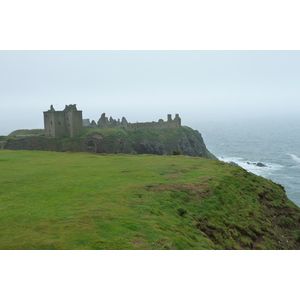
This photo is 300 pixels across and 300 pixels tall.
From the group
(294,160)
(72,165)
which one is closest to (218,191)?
(72,165)

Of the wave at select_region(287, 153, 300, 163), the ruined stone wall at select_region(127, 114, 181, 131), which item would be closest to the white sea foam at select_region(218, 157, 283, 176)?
the wave at select_region(287, 153, 300, 163)

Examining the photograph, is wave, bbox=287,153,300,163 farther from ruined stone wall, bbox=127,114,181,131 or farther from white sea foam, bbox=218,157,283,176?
ruined stone wall, bbox=127,114,181,131

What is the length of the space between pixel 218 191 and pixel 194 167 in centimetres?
1002

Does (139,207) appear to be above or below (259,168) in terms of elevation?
above

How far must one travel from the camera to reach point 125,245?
53.7 ft

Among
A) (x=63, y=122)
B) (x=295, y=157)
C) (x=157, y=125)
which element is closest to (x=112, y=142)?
(x=63, y=122)

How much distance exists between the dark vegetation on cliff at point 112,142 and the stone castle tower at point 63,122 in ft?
8.34

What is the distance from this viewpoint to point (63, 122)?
111 meters

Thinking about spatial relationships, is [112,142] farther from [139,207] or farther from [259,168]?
[139,207]

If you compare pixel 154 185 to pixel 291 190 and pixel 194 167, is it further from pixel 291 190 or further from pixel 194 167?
pixel 291 190

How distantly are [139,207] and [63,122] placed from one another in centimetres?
9183

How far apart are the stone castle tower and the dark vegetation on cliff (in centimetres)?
254

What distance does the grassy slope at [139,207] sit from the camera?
1791cm

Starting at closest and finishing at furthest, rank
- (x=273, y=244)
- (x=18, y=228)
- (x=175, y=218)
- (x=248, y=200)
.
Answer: (x=18, y=228) → (x=175, y=218) → (x=273, y=244) → (x=248, y=200)
